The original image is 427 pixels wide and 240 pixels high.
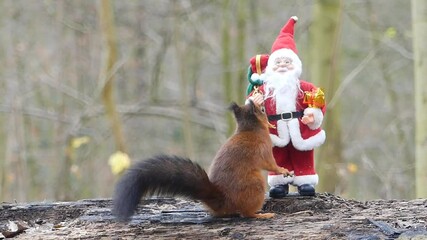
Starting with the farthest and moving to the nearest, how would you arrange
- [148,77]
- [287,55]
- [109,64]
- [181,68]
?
[148,77] < [181,68] < [109,64] < [287,55]

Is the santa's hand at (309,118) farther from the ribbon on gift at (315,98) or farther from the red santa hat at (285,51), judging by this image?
the red santa hat at (285,51)

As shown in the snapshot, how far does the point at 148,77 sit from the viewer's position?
32.3 ft

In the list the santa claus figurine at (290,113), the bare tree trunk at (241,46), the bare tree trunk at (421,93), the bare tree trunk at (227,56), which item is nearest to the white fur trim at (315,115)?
the santa claus figurine at (290,113)

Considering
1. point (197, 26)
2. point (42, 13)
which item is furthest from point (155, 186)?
point (42, 13)

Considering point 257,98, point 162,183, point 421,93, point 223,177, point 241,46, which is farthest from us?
point 241,46

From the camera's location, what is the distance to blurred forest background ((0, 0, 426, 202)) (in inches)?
317

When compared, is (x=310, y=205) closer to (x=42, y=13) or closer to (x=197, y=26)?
(x=197, y=26)

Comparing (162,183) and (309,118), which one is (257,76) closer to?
(309,118)

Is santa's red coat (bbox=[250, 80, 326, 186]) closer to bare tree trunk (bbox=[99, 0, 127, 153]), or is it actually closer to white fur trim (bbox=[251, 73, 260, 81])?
white fur trim (bbox=[251, 73, 260, 81])

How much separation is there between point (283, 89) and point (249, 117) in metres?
0.25

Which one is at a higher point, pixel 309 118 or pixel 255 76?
pixel 255 76

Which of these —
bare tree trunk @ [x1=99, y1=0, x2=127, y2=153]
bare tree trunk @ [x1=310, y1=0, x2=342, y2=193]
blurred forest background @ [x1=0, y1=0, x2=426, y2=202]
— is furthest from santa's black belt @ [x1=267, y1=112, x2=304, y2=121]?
blurred forest background @ [x1=0, y1=0, x2=426, y2=202]

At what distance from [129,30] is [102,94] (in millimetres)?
2156

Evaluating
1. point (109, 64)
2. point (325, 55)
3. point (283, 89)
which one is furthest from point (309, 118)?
point (109, 64)
